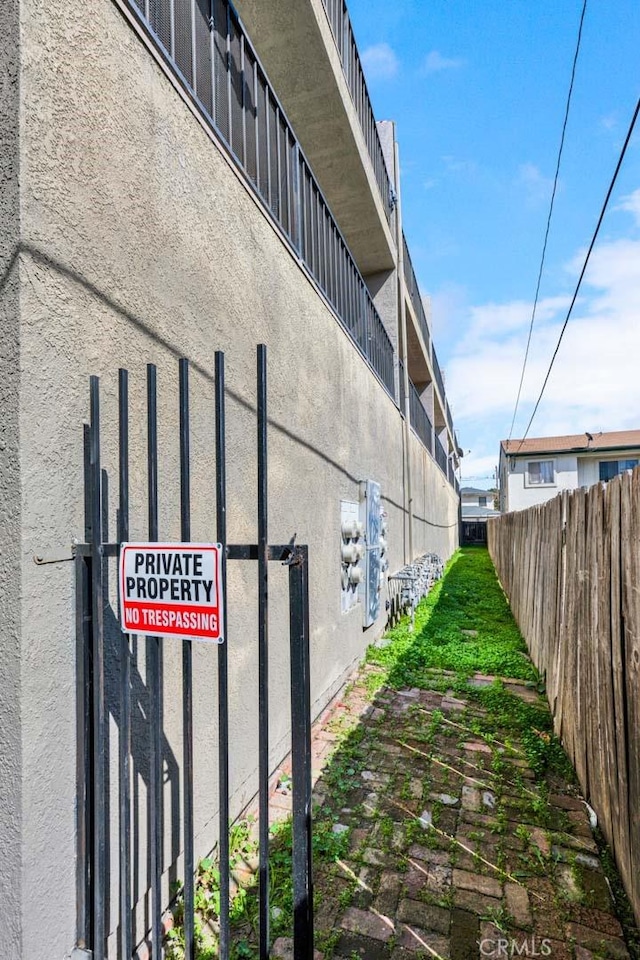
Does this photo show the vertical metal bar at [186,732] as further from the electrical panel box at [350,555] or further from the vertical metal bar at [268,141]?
the electrical panel box at [350,555]

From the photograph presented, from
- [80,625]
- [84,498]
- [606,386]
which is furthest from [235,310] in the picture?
[606,386]

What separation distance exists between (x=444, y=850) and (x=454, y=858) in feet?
0.20

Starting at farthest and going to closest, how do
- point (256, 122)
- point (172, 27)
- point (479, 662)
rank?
point (479, 662) < point (256, 122) < point (172, 27)

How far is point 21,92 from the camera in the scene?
55.2 inches

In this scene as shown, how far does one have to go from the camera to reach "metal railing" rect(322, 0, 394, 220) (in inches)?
211

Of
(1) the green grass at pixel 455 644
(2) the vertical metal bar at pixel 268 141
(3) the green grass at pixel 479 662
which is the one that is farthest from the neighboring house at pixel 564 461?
(2) the vertical metal bar at pixel 268 141

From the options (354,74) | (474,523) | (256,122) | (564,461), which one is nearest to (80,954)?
(256,122)

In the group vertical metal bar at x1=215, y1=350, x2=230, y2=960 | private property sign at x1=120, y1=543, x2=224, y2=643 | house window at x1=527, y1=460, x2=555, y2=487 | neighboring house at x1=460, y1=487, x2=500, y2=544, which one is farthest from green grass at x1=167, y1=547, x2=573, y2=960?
neighboring house at x1=460, y1=487, x2=500, y2=544

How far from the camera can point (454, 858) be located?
2.34 meters

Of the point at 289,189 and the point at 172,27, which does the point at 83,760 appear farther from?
the point at 289,189

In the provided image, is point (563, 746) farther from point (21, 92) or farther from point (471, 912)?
point (21, 92)

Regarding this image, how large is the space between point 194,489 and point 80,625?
2.67ft

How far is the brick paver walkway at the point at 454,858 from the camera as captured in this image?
1.90 metres

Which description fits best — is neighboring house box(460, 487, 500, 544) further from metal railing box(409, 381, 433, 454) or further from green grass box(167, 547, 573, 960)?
green grass box(167, 547, 573, 960)
